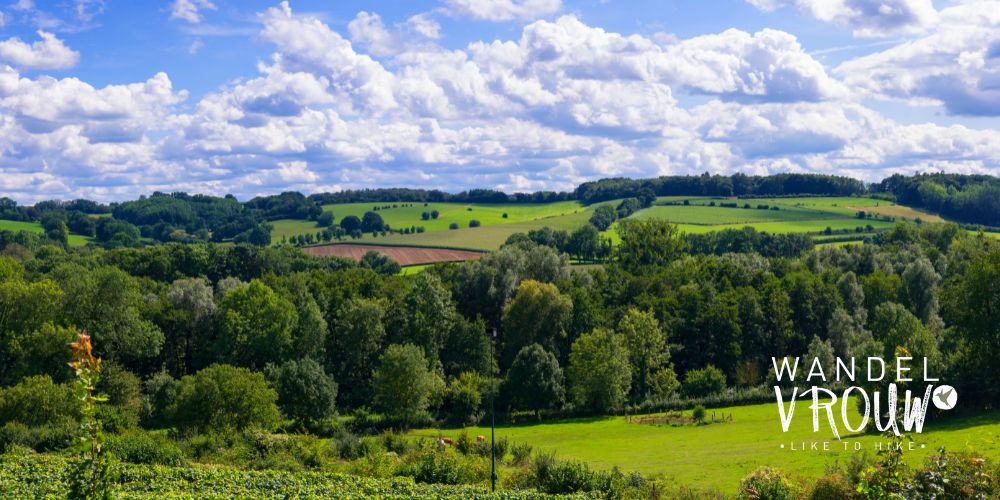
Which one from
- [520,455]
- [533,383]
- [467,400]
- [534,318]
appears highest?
[534,318]

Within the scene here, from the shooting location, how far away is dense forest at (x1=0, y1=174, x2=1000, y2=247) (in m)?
128

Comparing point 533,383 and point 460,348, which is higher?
point 460,348

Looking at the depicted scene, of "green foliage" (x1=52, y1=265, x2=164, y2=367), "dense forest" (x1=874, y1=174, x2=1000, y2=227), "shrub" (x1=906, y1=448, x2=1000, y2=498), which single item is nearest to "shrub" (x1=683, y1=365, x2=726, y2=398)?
"shrub" (x1=906, y1=448, x2=1000, y2=498)

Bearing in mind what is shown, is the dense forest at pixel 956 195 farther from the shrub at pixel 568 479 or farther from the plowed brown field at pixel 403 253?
the shrub at pixel 568 479

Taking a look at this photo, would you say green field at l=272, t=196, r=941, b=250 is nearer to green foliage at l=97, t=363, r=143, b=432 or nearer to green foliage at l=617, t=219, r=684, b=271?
green foliage at l=617, t=219, r=684, b=271

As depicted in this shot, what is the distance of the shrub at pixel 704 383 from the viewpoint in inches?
2382

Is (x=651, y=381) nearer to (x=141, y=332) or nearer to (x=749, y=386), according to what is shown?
(x=749, y=386)

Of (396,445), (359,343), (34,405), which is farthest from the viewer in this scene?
(359,343)

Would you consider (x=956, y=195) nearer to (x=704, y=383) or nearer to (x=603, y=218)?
(x=603, y=218)

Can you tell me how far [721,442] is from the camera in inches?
1768

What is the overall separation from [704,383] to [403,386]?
22511mm

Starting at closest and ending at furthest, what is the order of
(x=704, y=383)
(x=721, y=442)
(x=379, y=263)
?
1. (x=721, y=442)
2. (x=704, y=383)
3. (x=379, y=263)

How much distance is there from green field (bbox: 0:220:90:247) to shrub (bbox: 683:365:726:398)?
92.8m

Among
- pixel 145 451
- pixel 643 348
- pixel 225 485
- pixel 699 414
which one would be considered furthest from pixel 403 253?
pixel 225 485
